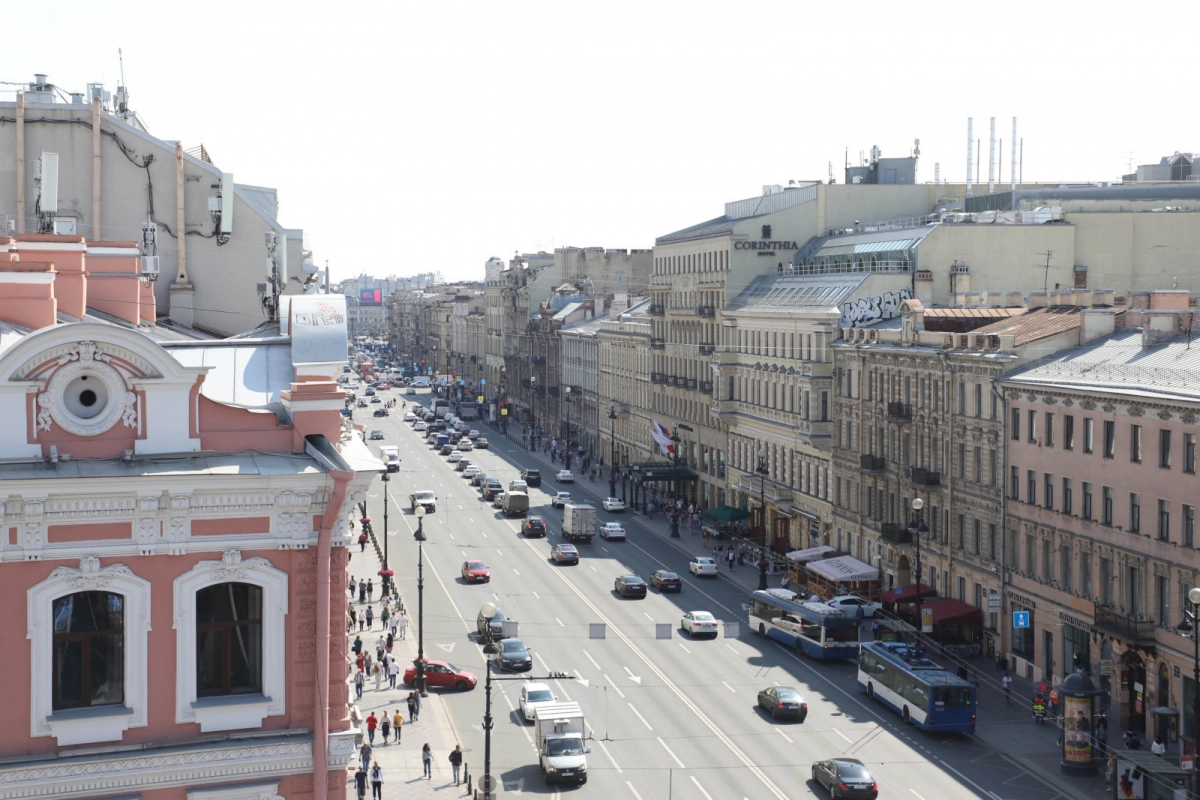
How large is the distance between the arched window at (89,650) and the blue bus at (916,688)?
102 feet

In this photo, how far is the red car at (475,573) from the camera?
241ft

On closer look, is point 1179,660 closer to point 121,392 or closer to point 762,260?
point 121,392

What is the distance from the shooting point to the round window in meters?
22.2

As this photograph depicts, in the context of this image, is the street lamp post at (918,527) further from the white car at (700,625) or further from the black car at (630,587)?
the black car at (630,587)

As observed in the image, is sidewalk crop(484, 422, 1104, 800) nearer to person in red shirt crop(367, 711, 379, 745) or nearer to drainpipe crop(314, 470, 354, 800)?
person in red shirt crop(367, 711, 379, 745)

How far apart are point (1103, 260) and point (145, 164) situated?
182 ft

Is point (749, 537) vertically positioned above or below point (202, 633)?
below

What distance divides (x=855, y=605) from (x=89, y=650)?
47054mm

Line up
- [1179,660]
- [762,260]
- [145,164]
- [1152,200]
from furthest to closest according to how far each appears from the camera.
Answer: [762,260] < [1152,200] < [1179,660] < [145,164]

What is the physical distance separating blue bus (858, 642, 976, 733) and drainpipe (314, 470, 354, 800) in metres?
28.8

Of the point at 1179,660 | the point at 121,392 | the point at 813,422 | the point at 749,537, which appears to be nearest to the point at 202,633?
the point at 121,392

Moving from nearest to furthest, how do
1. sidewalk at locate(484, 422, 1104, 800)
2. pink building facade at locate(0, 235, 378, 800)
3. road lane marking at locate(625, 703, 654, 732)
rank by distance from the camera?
pink building facade at locate(0, 235, 378, 800), sidewalk at locate(484, 422, 1104, 800), road lane marking at locate(625, 703, 654, 732)

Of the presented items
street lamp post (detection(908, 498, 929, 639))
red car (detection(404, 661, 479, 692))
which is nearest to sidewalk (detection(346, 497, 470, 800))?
red car (detection(404, 661, 479, 692))

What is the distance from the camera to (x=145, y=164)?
1690 inches
